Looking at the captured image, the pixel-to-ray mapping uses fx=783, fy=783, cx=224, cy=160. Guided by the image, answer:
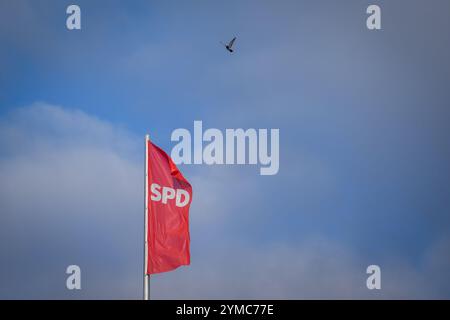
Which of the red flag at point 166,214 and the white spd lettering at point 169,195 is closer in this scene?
the red flag at point 166,214

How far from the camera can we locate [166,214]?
5288 centimetres

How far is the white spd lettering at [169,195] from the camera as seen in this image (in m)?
52.7

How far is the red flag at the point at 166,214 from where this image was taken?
5191 cm

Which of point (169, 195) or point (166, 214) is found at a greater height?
point (169, 195)

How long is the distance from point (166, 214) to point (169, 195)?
4.52 ft

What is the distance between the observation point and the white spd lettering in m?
52.7

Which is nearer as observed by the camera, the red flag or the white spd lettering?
the red flag

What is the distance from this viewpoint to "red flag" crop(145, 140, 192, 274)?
51906mm
